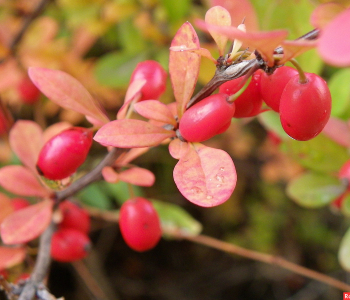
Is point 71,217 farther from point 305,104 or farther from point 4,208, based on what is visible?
point 305,104

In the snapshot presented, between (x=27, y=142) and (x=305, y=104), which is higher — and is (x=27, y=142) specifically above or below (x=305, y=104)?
below

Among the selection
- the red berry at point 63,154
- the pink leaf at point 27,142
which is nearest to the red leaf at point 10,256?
the pink leaf at point 27,142

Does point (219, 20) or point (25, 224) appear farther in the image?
point (25, 224)

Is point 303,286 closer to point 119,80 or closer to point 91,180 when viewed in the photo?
point 119,80

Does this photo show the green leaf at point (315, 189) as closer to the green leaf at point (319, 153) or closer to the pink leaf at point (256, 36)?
the green leaf at point (319, 153)

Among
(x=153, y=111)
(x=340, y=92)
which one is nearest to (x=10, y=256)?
(x=153, y=111)

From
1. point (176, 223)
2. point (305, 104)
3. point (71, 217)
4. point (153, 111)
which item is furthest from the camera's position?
point (176, 223)

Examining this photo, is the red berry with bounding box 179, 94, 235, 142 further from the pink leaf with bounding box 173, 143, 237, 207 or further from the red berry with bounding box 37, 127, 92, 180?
the red berry with bounding box 37, 127, 92, 180

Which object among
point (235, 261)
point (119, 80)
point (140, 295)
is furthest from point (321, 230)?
point (119, 80)
